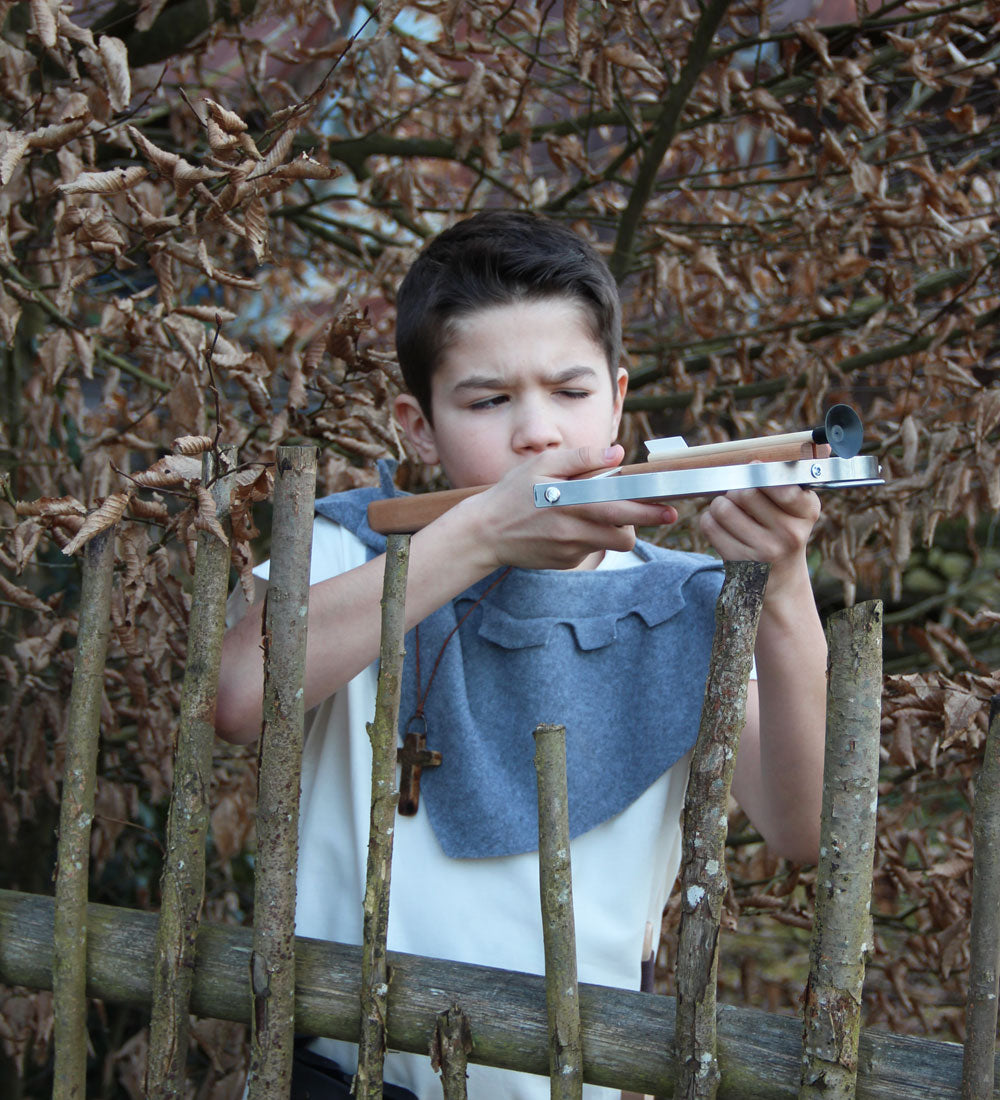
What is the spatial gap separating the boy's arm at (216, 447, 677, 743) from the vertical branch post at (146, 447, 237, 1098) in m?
0.18

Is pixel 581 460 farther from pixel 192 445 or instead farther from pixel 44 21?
pixel 44 21

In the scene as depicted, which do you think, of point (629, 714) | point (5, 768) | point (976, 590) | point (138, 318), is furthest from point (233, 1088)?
point (976, 590)

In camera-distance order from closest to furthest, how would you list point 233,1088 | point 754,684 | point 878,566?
point 754,684, point 233,1088, point 878,566

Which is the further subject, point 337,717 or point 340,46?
point 340,46

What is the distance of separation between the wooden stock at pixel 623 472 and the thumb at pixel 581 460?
2 centimetres

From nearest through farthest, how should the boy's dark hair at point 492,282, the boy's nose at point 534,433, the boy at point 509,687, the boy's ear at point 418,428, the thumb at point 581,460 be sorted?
the thumb at point 581,460
the boy at point 509,687
the boy's nose at point 534,433
the boy's dark hair at point 492,282
the boy's ear at point 418,428

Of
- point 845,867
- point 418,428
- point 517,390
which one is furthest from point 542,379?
point 845,867

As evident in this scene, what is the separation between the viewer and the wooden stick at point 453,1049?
1.03 m

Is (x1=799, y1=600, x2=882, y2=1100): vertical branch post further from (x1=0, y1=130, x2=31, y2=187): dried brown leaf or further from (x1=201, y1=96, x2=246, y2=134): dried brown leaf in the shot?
(x1=0, y1=130, x2=31, y2=187): dried brown leaf

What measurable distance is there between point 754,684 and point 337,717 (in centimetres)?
58

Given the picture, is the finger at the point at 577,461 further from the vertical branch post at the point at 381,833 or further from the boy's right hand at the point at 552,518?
the vertical branch post at the point at 381,833

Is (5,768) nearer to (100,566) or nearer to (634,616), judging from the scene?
(100,566)

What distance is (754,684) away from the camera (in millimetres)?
1498

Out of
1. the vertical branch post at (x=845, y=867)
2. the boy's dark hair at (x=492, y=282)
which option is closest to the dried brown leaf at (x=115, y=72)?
the boy's dark hair at (x=492, y=282)
